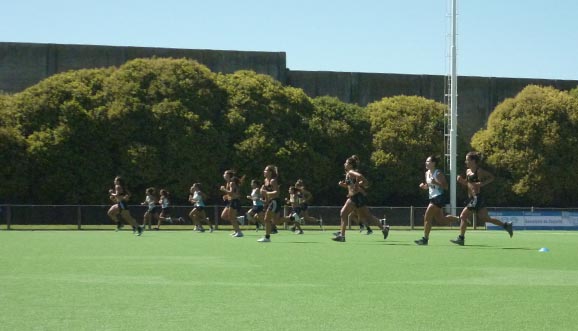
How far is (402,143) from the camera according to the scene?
190 feet

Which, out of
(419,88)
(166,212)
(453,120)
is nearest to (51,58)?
(166,212)

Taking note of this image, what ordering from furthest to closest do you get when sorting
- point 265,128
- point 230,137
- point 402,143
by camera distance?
point 402,143 → point 265,128 → point 230,137

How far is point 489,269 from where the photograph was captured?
14.6 m

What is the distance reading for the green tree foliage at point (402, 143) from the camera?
57.9 metres

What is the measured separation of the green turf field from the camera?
866 centimetres

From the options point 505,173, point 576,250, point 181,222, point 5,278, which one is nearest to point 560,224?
point 505,173

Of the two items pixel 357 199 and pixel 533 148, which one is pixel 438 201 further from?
pixel 533 148

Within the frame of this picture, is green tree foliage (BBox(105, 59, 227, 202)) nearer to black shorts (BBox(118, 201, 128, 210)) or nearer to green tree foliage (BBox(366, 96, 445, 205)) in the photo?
green tree foliage (BBox(366, 96, 445, 205))

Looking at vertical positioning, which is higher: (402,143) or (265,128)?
(265,128)

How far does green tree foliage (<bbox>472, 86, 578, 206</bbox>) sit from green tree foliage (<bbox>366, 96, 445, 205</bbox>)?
3741 millimetres

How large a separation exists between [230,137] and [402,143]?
1026cm

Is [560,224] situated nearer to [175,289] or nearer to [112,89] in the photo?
[112,89]

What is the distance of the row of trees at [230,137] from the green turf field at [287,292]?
112ft

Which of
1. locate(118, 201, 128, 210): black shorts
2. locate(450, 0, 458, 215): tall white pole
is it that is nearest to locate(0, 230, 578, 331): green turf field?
locate(118, 201, 128, 210): black shorts
